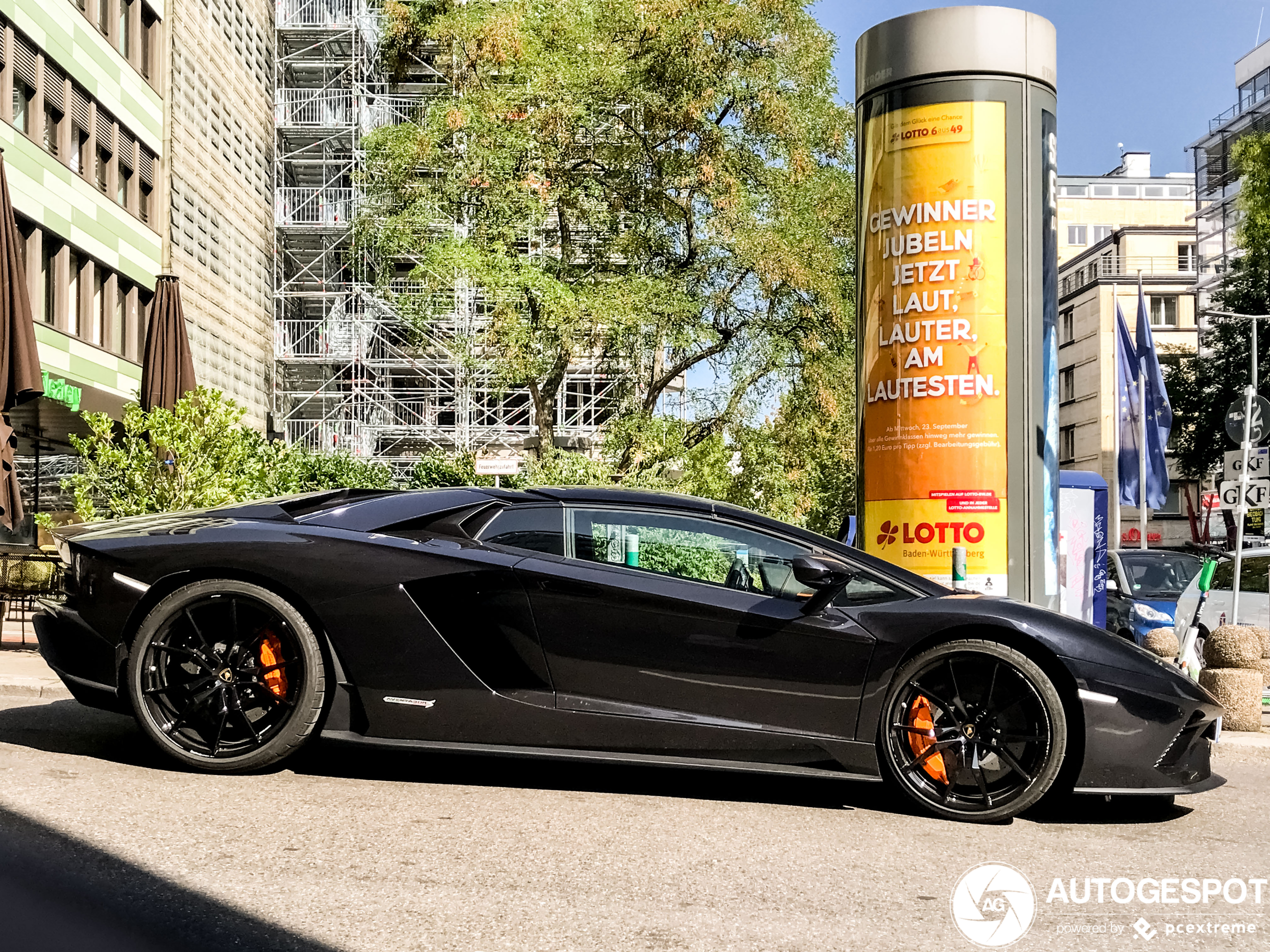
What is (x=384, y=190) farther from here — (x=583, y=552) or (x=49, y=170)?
(x=583, y=552)

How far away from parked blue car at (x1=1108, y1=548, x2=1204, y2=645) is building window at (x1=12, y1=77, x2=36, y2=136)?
18.2 meters

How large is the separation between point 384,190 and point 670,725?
20.0m

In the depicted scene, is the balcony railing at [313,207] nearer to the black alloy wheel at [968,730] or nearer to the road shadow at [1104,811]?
the road shadow at [1104,811]

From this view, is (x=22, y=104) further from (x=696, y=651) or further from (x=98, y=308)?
(x=696, y=651)

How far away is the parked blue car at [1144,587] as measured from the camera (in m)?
16.4

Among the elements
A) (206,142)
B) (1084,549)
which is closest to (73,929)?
(1084,549)

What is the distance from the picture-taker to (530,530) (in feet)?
17.6

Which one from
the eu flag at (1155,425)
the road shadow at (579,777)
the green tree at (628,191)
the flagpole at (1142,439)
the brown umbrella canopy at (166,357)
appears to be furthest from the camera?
the green tree at (628,191)

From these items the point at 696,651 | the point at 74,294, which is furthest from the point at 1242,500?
the point at 74,294

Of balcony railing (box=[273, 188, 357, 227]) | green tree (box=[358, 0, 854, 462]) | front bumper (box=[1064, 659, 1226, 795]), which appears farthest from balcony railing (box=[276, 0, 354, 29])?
front bumper (box=[1064, 659, 1226, 795])

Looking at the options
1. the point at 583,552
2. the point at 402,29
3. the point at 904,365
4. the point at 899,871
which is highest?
the point at 402,29

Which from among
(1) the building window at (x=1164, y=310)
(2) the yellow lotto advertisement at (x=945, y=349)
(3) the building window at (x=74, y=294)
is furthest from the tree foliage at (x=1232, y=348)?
(1) the building window at (x=1164, y=310)

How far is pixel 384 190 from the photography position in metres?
23.6

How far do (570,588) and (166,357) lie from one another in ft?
40.3
